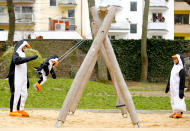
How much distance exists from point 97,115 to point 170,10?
33.0 m

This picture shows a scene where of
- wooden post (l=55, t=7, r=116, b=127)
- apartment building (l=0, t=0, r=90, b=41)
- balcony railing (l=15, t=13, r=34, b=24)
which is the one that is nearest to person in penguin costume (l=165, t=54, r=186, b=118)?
wooden post (l=55, t=7, r=116, b=127)

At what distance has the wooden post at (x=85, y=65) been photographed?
26.6 ft

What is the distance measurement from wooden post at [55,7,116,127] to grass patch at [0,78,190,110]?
5504 mm

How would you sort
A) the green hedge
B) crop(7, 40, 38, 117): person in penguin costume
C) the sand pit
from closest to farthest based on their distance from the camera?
1. the sand pit
2. crop(7, 40, 38, 117): person in penguin costume
3. the green hedge

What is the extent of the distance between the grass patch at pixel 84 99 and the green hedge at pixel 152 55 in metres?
9.39

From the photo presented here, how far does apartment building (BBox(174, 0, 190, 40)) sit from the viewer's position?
4412cm

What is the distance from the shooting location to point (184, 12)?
4512 cm

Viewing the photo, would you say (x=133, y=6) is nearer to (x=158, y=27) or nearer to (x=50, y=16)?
(x=158, y=27)

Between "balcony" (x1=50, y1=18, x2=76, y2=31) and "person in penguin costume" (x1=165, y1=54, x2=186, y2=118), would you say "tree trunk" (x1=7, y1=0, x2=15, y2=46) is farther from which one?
"balcony" (x1=50, y1=18, x2=76, y2=31)

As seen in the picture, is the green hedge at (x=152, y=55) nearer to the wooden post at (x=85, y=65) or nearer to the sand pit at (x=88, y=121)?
the sand pit at (x=88, y=121)

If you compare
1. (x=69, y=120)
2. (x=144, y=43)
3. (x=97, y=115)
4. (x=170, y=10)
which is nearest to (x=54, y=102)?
(x=97, y=115)

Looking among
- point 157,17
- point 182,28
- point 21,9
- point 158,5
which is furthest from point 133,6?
point 21,9

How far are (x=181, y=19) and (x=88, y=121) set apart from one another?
37.1 m

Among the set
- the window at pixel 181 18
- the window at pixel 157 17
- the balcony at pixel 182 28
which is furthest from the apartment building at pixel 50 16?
the window at pixel 181 18
